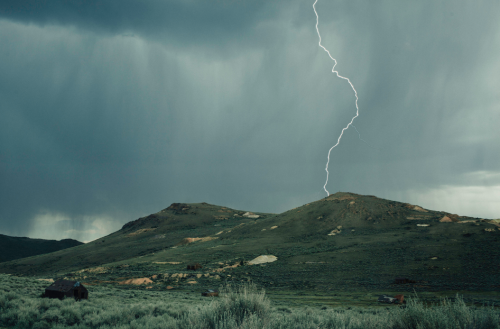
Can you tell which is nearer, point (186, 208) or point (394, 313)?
point (394, 313)

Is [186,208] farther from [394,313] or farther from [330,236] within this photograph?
[394,313]

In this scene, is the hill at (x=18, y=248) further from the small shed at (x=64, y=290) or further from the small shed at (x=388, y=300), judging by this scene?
the small shed at (x=388, y=300)

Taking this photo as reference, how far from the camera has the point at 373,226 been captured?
269 feet

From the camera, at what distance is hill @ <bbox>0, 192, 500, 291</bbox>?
43.5 metres

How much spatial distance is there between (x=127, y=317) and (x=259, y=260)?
2017 inches

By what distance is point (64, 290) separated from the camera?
55.7ft

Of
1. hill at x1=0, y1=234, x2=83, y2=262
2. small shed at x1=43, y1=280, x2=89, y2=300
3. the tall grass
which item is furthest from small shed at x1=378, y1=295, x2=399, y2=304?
hill at x1=0, y1=234, x2=83, y2=262

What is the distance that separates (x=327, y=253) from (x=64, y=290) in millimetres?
52466

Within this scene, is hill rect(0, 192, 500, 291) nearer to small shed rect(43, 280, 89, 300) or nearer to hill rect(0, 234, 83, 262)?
small shed rect(43, 280, 89, 300)

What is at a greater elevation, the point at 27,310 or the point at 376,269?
the point at 27,310

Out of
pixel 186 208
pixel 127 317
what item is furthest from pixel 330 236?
pixel 186 208

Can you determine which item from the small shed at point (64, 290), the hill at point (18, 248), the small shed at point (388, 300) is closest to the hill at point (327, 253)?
the small shed at point (388, 300)

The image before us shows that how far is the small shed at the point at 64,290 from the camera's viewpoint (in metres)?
16.8

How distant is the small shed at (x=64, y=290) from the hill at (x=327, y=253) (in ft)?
94.6
